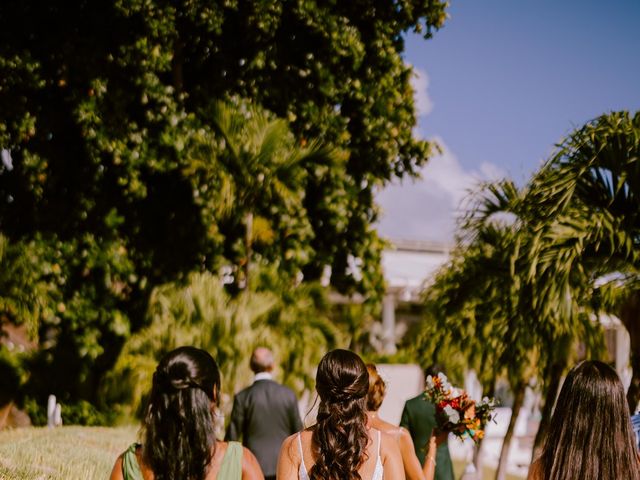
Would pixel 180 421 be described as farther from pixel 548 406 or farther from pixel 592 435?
pixel 548 406

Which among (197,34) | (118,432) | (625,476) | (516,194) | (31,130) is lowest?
(118,432)

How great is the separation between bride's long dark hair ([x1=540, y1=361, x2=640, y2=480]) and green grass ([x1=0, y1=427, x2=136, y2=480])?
425 cm

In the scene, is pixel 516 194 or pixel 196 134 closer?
pixel 516 194

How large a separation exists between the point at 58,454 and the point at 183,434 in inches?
170

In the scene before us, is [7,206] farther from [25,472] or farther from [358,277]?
[25,472]

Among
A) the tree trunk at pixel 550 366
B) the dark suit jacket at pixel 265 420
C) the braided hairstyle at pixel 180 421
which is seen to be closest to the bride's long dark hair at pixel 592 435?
the braided hairstyle at pixel 180 421

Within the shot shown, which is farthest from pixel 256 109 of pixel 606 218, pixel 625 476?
pixel 625 476

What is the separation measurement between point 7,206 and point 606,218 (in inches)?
339

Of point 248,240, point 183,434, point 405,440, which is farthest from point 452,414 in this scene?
point 248,240

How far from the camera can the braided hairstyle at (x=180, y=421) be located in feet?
9.65

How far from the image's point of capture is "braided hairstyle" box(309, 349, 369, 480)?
3.47 metres

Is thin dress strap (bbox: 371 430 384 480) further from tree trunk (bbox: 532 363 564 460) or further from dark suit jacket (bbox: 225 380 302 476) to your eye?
Result: tree trunk (bbox: 532 363 564 460)

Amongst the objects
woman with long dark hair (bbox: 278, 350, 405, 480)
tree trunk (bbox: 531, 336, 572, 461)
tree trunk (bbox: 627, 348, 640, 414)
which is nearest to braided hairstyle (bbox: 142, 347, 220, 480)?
woman with long dark hair (bbox: 278, 350, 405, 480)

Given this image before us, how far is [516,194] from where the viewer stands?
355 inches
